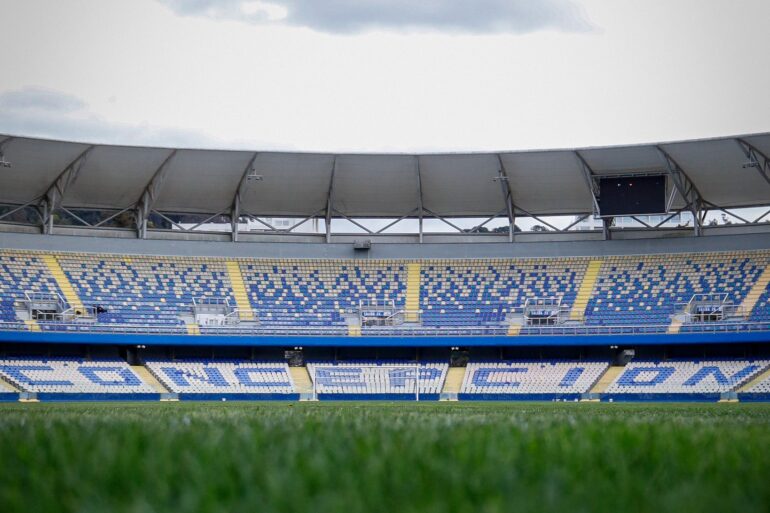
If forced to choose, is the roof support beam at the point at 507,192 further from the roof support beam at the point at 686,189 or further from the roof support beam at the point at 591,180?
the roof support beam at the point at 686,189

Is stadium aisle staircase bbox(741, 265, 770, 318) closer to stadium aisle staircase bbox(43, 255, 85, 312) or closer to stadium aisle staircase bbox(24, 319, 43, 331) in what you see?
stadium aisle staircase bbox(43, 255, 85, 312)

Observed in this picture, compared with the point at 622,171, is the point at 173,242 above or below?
below

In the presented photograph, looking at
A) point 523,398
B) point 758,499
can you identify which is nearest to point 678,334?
point 523,398

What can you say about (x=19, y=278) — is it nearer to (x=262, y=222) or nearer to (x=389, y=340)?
(x=262, y=222)

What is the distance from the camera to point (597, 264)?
50656mm

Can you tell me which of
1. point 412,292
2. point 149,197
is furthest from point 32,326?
point 412,292

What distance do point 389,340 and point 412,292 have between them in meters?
4.94

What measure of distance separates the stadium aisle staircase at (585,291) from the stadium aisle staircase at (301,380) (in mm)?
14797

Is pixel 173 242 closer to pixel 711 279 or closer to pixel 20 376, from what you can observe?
pixel 20 376

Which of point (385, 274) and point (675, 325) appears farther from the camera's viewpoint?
point (385, 274)

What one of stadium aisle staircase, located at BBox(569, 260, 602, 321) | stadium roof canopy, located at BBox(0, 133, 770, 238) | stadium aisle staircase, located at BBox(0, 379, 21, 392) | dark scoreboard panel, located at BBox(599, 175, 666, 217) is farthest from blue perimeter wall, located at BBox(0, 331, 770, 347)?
stadium roof canopy, located at BBox(0, 133, 770, 238)

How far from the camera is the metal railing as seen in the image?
4412 centimetres

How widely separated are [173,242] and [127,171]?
5723 millimetres

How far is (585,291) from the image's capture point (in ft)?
161
